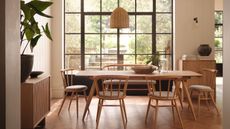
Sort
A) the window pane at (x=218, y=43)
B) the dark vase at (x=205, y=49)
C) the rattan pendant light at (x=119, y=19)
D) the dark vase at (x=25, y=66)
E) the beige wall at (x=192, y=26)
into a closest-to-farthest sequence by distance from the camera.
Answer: the dark vase at (x=25, y=66)
the rattan pendant light at (x=119, y=19)
the dark vase at (x=205, y=49)
the beige wall at (x=192, y=26)
the window pane at (x=218, y=43)

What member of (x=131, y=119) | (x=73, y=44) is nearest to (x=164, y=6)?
(x=73, y=44)

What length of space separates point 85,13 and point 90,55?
1086 millimetres

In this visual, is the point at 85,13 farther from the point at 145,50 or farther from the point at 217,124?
the point at 217,124

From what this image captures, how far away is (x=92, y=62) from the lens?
22.4 ft

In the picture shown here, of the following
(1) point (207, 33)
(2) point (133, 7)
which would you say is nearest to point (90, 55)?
(2) point (133, 7)

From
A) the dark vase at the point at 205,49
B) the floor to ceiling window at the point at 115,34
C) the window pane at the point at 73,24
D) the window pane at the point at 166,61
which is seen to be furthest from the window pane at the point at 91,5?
the dark vase at the point at 205,49

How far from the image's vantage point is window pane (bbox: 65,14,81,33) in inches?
267

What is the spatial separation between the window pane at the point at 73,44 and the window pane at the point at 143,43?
1529 mm

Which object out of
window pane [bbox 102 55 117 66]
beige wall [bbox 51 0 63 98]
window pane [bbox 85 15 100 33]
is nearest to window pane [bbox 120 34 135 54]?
window pane [bbox 102 55 117 66]

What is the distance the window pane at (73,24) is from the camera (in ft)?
22.3

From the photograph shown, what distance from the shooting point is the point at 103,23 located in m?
6.81

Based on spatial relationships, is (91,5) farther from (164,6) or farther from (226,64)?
(226,64)

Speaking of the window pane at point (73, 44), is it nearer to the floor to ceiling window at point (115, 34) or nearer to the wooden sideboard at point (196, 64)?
the floor to ceiling window at point (115, 34)

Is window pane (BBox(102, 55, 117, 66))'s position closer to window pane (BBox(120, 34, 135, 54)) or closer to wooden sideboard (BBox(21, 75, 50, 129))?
window pane (BBox(120, 34, 135, 54))
